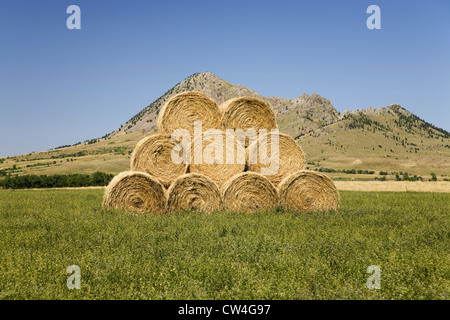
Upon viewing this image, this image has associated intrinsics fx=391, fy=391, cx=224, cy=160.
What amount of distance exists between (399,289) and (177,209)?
26.8ft

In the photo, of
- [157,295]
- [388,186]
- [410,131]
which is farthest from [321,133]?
[157,295]

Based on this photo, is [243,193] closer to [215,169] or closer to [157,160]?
[215,169]

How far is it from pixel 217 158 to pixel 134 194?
294cm

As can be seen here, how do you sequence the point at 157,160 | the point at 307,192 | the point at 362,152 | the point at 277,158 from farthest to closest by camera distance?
the point at 362,152, the point at 277,158, the point at 307,192, the point at 157,160

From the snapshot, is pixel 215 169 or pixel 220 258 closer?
pixel 220 258

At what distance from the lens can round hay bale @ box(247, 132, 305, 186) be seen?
44.1ft

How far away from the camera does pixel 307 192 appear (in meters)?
13.4

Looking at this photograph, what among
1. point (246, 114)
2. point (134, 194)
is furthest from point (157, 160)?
point (246, 114)

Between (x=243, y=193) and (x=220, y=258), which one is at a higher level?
(x=243, y=193)

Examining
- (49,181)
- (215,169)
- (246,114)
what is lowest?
(49,181)

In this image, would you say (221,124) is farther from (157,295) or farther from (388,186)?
(388,186)

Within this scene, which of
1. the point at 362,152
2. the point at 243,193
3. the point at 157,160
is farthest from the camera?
the point at 362,152

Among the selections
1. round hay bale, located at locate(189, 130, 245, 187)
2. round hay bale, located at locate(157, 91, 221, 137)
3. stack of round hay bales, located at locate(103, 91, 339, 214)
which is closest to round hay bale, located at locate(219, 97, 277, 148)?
stack of round hay bales, located at locate(103, 91, 339, 214)

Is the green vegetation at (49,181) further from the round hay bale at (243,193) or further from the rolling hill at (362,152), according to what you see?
the rolling hill at (362,152)
